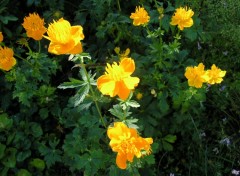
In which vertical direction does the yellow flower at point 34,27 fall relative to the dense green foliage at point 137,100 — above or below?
above

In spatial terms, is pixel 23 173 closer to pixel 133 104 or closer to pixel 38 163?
pixel 38 163

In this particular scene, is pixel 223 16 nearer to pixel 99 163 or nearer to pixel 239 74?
pixel 239 74

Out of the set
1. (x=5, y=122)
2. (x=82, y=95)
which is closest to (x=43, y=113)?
(x=5, y=122)

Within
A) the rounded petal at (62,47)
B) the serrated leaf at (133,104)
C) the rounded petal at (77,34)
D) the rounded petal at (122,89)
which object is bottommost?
the serrated leaf at (133,104)

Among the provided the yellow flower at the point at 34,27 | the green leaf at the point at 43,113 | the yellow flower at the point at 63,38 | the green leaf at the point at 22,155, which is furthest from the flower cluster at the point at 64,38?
the green leaf at the point at 22,155

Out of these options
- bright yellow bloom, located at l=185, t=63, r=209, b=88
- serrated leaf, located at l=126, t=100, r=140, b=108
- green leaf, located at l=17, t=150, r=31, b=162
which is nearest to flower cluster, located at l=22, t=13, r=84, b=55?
serrated leaf, located at l=126, t=100, r=140, b=108

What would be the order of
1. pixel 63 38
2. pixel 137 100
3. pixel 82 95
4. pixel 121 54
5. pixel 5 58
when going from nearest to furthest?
pixel 63 38 → pixel 82 95 → pixel 5 58 → pixel 137 100 → pixel 121 54

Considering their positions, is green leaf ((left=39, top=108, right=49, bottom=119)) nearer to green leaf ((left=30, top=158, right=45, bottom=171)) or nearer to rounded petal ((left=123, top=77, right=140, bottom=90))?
green leaf ((left=30, top=158, right=45, bottom=171))

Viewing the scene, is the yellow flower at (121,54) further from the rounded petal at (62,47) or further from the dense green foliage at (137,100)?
the rounded petal at (62,47)

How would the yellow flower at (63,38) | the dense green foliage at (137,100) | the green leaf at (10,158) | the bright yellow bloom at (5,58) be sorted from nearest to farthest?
the yellow flower at (63,38), the bright yellow bloom at (5,58), the dense green foliage at (137,100), the green leaf at (10,158)
